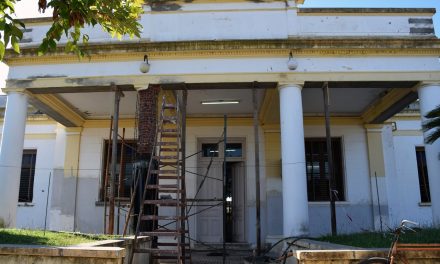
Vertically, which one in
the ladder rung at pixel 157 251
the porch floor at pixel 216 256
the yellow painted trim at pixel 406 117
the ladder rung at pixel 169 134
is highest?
the yellow painted trim at pixel 406 117

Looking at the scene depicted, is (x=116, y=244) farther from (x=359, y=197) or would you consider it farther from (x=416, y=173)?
(x=416, y=173)

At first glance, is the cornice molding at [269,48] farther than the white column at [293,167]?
Yes

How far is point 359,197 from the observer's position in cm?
1341

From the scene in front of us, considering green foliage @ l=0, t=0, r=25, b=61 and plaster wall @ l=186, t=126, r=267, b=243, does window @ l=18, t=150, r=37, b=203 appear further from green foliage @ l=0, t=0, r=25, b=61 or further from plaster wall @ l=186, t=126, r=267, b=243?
green foliage @ l=0, t=0, r=25, b=61

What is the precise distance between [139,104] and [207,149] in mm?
4201

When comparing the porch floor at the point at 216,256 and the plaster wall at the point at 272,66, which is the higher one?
the plaster wall at the point at 272,66

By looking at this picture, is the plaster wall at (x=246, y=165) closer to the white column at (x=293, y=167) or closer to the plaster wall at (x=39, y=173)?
the white column at (x=293, y=167)

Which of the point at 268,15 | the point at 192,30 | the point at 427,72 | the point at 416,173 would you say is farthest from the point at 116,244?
the point at 416,173

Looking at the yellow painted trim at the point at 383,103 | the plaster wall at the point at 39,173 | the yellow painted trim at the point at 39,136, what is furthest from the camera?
the yellow painted trim at the point at 39,136

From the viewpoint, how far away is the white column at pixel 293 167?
31.1 feet

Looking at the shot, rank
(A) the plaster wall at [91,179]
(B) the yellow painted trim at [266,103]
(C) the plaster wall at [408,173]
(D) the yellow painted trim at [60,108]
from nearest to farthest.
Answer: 1. (B) the yellow painted trim at [266,103]
2. (D) the yellow painted trim at [60,108]
3. (A) the plaster wall at [91,179]
4. (C) the plaster wall at [408,173]

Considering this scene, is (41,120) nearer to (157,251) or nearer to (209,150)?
(209,150)

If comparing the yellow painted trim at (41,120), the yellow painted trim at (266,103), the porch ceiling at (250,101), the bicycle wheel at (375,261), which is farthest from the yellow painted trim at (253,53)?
the bicycle wheel at (375,261)

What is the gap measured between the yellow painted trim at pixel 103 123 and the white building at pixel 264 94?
14.6 inches
